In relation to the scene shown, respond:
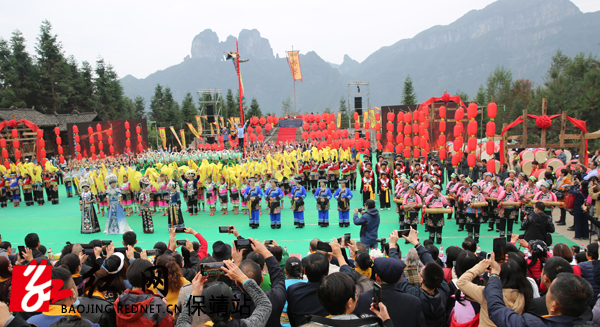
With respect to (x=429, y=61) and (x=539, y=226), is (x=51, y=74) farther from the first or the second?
(x=429, y=61)

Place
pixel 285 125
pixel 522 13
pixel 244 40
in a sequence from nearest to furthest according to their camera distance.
Answer: pixel 285 125
pixel 522 13
pixel 244 40

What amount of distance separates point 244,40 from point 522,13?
113m

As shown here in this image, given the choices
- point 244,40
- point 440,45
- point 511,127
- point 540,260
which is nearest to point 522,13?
point 440,45

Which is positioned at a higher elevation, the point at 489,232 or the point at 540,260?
the point at 540,260

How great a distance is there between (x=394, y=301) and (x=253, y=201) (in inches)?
294

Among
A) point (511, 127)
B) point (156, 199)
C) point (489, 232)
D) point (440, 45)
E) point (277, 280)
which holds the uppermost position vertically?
point (440, 45)

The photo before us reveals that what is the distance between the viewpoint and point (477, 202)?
7922mm

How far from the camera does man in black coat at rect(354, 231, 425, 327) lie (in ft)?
8.20

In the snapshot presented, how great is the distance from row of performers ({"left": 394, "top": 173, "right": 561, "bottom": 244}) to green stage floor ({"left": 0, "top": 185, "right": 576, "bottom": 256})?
414 millimetres

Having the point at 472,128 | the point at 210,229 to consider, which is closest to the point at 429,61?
the point at 472,128

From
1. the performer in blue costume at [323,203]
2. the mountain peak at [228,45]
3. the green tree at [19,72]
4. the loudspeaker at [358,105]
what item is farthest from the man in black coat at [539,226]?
the mountain peak at [228,45]

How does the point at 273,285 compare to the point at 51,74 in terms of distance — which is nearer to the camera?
the point at 273,285

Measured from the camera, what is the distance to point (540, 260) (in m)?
3.98

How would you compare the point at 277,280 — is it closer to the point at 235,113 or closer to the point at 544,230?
the point at 544,230
